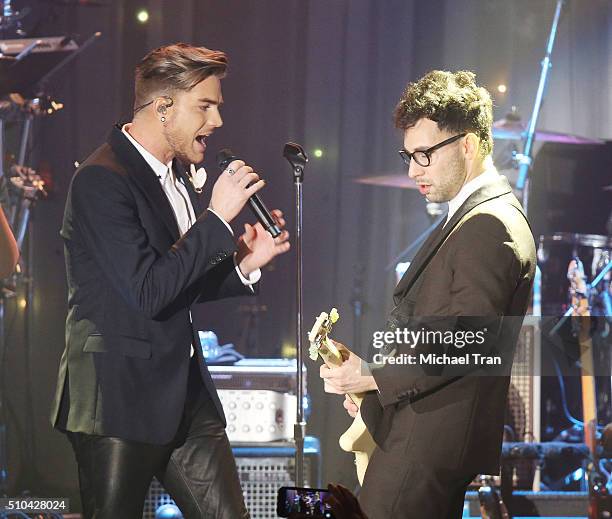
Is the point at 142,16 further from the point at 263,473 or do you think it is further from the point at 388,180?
the point at 263,473

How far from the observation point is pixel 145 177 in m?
2.82

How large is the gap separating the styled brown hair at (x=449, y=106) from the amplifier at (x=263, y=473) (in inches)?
68.5

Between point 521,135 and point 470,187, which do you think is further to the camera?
point 521,135

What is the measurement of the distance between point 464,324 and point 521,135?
2.29 meters

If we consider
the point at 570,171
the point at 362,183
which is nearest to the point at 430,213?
the point at 362,183

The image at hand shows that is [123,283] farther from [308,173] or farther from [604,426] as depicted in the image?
[604,426]

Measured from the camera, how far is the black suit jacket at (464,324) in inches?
93.5

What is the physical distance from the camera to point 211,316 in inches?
174

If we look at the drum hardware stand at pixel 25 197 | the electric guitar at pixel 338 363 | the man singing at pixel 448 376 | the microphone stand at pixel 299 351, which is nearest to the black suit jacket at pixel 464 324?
the man singing at pixel 448 376

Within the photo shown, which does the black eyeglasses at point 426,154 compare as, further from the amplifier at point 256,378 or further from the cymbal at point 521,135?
the cymbal at point 521,135

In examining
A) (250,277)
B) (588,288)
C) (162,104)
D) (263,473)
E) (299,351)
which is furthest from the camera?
(588,288)

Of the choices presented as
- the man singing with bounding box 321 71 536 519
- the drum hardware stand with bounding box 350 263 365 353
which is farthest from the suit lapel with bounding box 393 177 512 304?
the drum hardware stand with bounding box 350 263 365 353

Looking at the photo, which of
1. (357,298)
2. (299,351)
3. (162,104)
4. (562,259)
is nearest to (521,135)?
(562,259)

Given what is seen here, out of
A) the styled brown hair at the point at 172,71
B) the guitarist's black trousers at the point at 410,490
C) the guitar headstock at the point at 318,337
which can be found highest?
the styled brown hair at the point at 172,71
